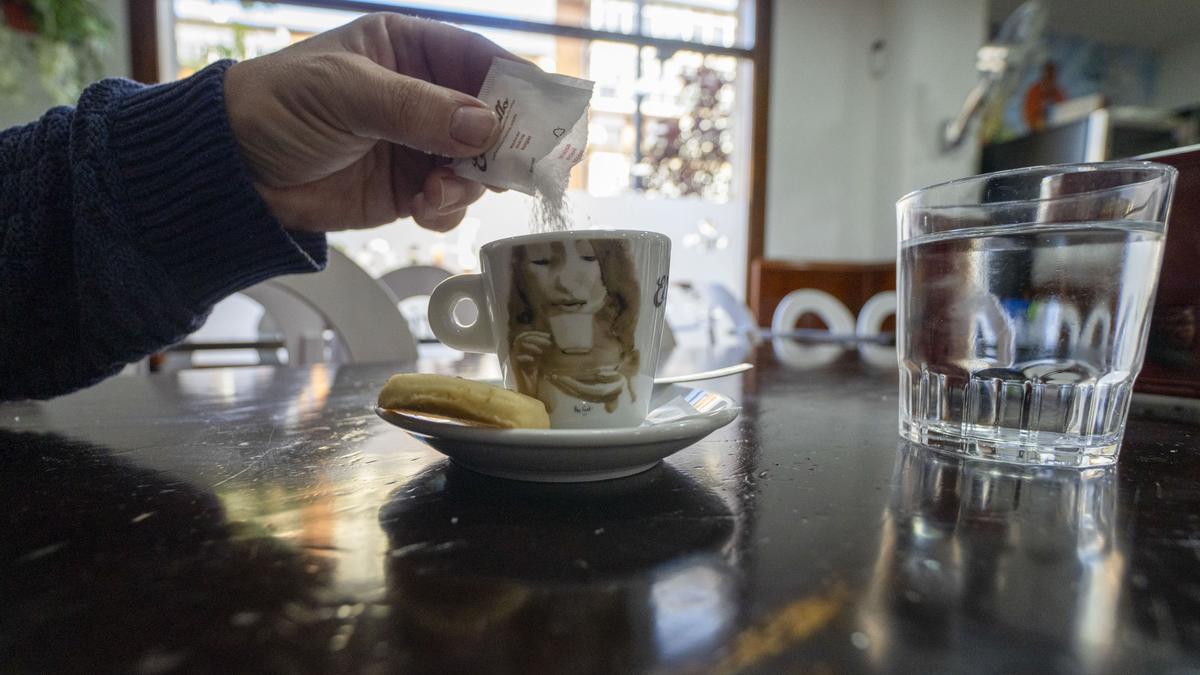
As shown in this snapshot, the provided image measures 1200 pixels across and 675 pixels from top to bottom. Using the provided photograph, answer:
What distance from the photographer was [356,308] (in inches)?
42.6

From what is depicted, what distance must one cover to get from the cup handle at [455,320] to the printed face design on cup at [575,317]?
65mm

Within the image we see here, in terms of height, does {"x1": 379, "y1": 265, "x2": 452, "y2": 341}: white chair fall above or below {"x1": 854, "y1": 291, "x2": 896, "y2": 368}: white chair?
above

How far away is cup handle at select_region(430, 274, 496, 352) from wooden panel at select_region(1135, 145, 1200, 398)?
1.68ft

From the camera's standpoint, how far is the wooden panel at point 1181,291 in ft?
1.56

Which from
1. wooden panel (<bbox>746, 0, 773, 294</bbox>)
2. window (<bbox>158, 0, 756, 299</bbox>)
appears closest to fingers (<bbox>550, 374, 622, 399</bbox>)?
window (<bbox>158, 0, 756, 299</bbox>)

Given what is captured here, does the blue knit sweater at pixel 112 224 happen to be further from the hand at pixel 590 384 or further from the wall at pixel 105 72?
the wall at pixel 105 72

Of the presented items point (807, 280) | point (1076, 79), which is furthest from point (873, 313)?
point (1076, 79)

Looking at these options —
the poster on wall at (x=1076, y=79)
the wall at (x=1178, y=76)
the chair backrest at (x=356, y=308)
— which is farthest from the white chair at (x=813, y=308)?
the wall at (x=1178, y=76)

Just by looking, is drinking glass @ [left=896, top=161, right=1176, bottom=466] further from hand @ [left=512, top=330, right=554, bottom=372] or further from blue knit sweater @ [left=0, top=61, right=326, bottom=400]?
blue knit sweater @ [left=0, top=61, right=326, bottom=400]

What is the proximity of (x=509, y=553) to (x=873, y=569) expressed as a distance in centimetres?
12

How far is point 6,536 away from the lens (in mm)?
227

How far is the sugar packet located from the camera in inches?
19.1

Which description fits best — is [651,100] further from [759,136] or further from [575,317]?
[575,317]

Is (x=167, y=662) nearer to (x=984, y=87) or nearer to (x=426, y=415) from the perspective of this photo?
(x=426, y=415)
